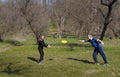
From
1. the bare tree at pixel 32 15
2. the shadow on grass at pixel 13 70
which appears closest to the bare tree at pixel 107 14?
the bare tree at pixel 32 15

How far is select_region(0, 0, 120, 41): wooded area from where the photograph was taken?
5422 centimetres

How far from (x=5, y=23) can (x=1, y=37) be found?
2.82m

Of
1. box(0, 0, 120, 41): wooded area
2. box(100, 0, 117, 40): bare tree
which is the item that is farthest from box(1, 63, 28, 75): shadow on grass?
box(0, 0, 120, 41): wooded area

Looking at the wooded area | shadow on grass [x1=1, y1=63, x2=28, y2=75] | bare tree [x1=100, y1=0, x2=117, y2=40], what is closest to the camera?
shadow on grass [x1=1, y1=63, x2=28, y2=75]

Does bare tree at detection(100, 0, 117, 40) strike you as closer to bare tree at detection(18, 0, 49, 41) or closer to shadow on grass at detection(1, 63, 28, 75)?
bare tree at detection(18, 0, 49, 41)

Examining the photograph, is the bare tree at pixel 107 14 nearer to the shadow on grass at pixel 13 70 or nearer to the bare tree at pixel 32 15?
the bare tree at pixel 32 15

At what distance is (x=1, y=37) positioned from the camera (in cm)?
5881

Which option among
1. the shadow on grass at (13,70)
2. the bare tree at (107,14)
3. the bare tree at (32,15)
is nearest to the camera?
the shadow on grass at (13,70)

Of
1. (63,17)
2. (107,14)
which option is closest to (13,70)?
(107,14)

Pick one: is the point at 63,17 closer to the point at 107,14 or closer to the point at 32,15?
the point at 32,15

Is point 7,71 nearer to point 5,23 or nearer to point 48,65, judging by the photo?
point 48,65

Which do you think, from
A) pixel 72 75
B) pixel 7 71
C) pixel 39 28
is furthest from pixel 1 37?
pixel 72 75

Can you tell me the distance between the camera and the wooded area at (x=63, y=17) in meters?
54.2

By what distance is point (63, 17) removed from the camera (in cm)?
8625
